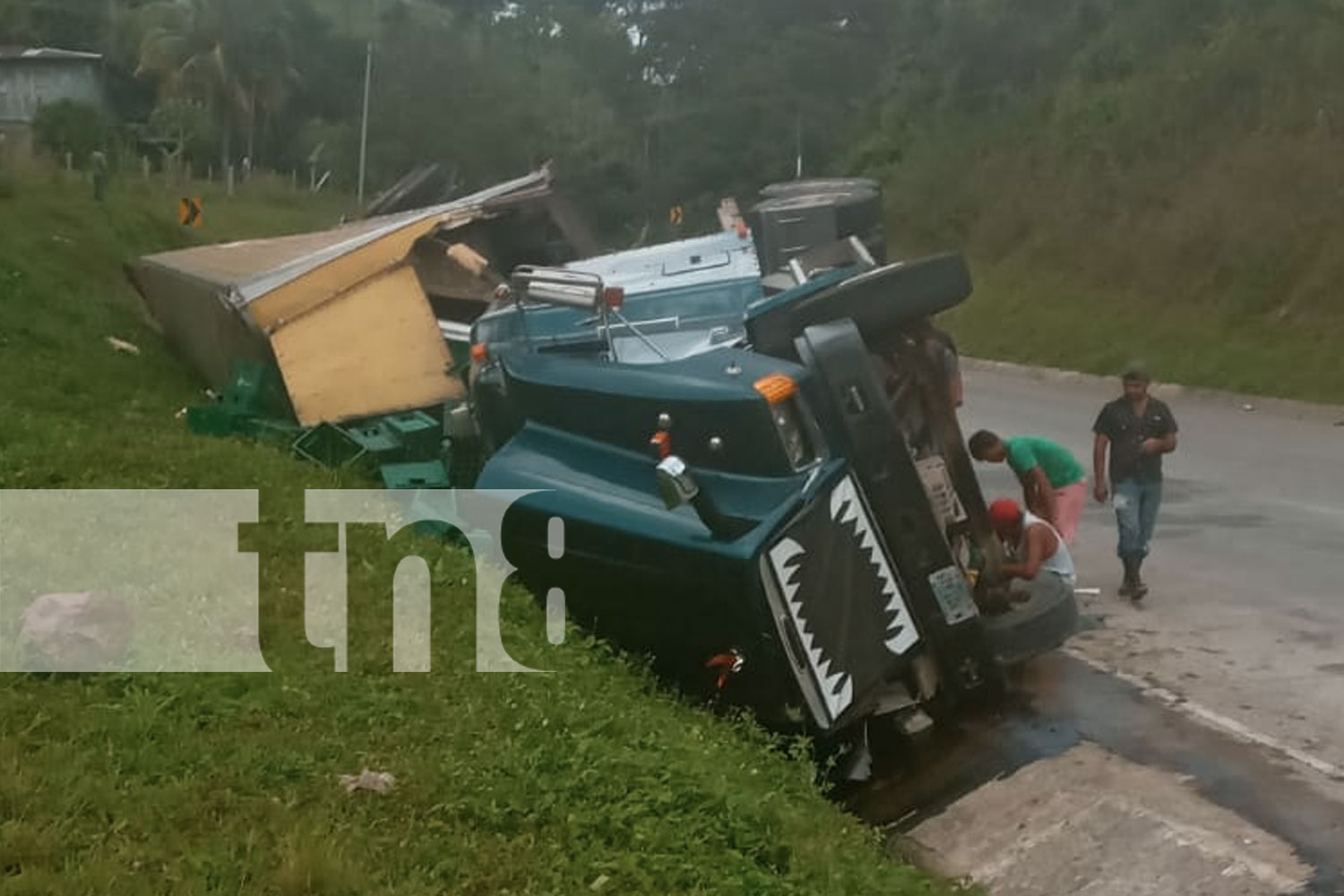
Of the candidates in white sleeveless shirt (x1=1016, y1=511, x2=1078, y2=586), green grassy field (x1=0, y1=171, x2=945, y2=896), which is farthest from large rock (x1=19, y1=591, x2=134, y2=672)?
white sleeveless shirt (x1=1016, y1=511, x2=1078, y2=586)

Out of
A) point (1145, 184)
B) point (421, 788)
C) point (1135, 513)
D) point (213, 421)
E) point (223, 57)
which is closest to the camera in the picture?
point (421, 788)

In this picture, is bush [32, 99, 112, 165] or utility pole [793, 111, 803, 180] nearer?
bush [32, 99, 112, 165]

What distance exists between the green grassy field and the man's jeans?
3.82 metres

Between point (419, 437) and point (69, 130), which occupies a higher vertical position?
point (419, 437)

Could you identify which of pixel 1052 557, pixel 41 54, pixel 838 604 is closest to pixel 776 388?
pixel 838 604

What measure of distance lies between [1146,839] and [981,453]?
320 centimetres

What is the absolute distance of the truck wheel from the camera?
22.0 ft

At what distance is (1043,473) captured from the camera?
8867mm

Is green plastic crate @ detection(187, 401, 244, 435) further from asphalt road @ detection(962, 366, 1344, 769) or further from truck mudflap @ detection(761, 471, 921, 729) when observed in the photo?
truck mudflap @ detection(761, 471, 921, 729)

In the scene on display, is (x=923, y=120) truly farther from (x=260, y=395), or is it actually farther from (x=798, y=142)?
(x=260, y=395)

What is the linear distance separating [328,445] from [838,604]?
484 cm

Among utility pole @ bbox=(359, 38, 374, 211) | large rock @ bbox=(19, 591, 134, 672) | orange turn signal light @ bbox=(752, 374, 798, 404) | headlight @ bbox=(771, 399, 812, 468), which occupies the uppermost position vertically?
orange turn signal light @ bbox=(752, 374, 798, 404)

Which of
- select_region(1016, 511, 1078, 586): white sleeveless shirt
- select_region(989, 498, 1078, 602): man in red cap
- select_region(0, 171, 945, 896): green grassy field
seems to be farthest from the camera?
select_region(1016, 511, 1078, 586): white sleeveless shirt

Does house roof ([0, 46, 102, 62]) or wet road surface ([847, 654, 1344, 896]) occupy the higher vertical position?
house roof ([0, 46, 102, 62])
